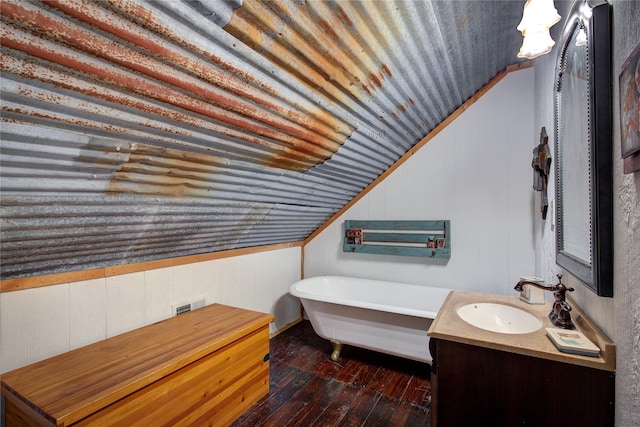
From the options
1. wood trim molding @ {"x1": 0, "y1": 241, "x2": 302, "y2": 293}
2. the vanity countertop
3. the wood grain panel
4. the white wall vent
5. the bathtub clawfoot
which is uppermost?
wood trim molding @ {"x1": 0, "y1": 241, "x2": 302, "y2": 293}

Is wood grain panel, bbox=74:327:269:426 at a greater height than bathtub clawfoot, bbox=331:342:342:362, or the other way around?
wood grain panel, bbox=74:327:269:426

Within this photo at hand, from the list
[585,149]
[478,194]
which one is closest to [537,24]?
[585,149]

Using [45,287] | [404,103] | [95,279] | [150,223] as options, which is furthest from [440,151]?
[45,287]

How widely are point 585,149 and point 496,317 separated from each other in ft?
3.38

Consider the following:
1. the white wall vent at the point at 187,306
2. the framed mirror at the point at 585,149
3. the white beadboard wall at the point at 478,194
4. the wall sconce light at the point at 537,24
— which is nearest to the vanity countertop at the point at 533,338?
the framed mirror at the point at 585,149

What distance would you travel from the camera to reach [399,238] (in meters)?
3.08

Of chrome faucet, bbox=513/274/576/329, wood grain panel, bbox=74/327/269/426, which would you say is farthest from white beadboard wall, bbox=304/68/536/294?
wood grain panel, bbox=74/327/269/426

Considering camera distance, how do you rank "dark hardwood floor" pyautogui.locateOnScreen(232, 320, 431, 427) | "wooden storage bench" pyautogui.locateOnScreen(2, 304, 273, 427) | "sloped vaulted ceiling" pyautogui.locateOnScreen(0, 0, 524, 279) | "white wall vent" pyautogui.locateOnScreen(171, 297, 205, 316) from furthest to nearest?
"white wall vent" pyautogui.locateOnScreen(171, 297, 205, 316), "dark hardwood floor" pyautogui.locateOnScreen(232, 320, 431, 427), "wooden storage bench" pyautogui.locateOnScreen(2, 304, 273, 427), "sloped vaulted ceiling" pyautogui.locateOnScreen(0, 0, 524, 279)

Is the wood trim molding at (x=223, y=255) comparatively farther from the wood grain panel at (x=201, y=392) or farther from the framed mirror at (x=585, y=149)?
the framed mirror at (x=585, y=149)

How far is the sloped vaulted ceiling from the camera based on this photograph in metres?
0.93

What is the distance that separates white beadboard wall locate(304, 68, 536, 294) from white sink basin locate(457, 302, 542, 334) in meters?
1.12

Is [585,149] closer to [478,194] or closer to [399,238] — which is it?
[478,194]

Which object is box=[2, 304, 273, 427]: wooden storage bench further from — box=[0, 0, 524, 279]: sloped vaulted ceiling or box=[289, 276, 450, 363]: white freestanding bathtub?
box=[289, 276, 450, 363]: white freestanding bathtub

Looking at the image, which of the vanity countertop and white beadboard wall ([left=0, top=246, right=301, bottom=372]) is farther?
white beadboard wall ([left=0, top=246, right=301, bottom=372])
